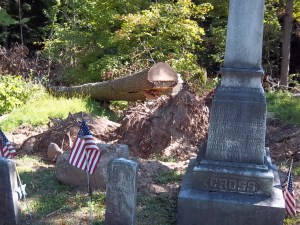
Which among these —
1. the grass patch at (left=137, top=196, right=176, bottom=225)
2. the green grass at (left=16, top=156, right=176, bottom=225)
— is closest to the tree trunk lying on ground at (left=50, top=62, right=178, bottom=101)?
the green grass at (left=16, top=156, right=176, bottom=225)

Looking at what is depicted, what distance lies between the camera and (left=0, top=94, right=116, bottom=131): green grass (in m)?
10.8

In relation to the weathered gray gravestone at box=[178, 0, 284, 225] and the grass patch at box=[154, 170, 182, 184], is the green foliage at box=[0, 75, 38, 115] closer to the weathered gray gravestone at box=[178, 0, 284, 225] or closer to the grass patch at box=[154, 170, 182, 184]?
the grass patch at box=[154, 170, 182, 184]

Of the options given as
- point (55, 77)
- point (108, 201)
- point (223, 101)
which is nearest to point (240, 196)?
point (223, 101)

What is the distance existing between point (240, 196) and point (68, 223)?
2135 millimetres

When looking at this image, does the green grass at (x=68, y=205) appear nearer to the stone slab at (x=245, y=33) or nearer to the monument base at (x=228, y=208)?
the monument base at (x=228, y=208)

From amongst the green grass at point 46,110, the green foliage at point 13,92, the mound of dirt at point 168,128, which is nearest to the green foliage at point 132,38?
the green grass at point 46,110

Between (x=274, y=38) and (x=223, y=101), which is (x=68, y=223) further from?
(x=274, y=38)

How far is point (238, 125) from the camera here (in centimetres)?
548

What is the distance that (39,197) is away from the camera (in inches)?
249

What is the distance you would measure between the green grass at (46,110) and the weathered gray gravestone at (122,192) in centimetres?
568

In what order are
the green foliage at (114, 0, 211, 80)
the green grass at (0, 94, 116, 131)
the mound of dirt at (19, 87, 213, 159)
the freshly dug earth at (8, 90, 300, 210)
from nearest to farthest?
the freshly dug earth at (8, 90, 300, 210) → the mound of dirt at (19, 87, 213, 159) → the green grass at (0, 94, 116, 131) → the green foliage at (114, 0, 211, 80)

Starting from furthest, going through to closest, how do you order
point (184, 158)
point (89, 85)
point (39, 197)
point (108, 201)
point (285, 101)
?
point (89, 85), point (285, 101), point (184, 158), point (39, 197), point (108, 201)

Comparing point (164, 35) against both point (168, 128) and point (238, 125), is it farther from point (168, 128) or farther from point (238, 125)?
point (238, 125)

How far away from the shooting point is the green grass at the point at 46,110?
35.4 feet
